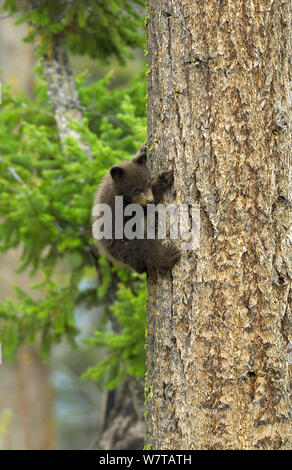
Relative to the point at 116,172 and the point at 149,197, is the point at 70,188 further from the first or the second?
the point at 149,197

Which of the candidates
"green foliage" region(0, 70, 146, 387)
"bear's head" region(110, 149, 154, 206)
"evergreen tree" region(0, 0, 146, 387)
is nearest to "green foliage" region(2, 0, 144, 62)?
"evergreen tree" region(0, 0, 146, 387)

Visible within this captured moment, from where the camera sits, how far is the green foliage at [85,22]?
23.4 ft

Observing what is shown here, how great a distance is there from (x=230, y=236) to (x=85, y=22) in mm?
4711

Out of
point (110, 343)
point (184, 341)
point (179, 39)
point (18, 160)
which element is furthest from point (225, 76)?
point (18, 160)

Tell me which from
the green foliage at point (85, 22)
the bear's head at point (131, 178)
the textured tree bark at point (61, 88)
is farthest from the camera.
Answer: the textured tree bark at point (61, 88)

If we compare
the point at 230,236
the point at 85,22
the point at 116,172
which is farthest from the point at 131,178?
the point at 85,22

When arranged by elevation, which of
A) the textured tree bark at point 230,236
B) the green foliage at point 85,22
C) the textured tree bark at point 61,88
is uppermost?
the green foliage at point 85,22

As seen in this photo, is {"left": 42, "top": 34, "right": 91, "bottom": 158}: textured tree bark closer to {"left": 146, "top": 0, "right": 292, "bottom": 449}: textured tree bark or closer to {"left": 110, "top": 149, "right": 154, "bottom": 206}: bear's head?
{"left": 110, "top": 149, "right": 154, "bottom": 206}: bear's head

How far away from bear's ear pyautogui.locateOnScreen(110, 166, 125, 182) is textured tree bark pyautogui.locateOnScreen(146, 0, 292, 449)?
94 centimetres

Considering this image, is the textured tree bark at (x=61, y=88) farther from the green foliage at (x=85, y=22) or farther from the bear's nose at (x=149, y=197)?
the bear's nose at (x=149, y=197)

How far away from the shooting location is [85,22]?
7.17m

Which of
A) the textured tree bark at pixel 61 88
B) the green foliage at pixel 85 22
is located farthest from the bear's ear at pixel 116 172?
the green foliage at pixel 85 22

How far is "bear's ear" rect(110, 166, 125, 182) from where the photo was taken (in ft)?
15.2

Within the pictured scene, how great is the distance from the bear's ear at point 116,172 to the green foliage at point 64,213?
1.49 m
